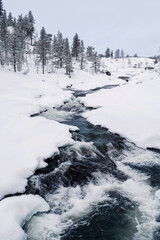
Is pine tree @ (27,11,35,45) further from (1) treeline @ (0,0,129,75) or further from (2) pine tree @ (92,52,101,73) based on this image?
(2) pine tree @ (92,52,101,73)

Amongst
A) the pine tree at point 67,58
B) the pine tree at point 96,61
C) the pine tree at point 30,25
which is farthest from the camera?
the pine tree at point 30,25

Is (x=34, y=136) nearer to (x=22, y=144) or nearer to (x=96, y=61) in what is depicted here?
(x=22, y=144)

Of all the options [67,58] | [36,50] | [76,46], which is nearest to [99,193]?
[67,58]

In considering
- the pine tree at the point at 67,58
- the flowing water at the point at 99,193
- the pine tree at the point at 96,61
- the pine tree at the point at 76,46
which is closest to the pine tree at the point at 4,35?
the pine tree at the point at 67,58

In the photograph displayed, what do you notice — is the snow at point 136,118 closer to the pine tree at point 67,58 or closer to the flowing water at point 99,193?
the flowing water at point 99,193

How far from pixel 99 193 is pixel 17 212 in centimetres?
341

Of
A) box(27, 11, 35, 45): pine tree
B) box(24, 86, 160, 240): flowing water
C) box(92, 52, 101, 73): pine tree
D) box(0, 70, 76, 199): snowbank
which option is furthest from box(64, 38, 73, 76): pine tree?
box(24, 86, 160, 240): flowing water

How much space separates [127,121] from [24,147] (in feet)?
27.3

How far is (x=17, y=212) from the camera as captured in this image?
5648 millimetres

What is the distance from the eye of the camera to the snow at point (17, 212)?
4.87m

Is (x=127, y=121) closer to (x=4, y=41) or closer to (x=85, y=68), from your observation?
(x=4, y=41)

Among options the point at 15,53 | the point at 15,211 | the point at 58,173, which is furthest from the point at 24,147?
the point at 15,53

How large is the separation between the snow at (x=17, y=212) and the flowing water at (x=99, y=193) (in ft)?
A: 1.04

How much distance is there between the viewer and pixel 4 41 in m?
48.0
